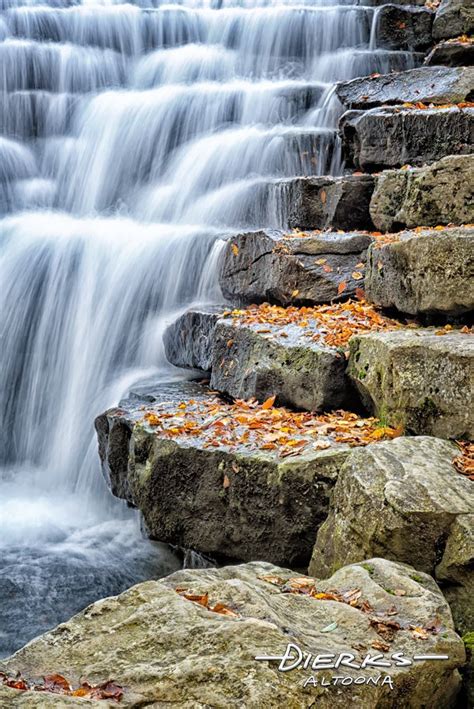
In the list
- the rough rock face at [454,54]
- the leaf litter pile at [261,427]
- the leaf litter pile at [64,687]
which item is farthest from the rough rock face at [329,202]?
the leaf litter pile at [64,687]

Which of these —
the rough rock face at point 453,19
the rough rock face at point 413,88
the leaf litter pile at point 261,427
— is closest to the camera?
the leaf litter pile at point 261,427

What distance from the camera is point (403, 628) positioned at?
2941mm

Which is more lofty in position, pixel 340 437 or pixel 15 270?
pixel 15 270

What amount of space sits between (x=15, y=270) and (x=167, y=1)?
10.4 metres

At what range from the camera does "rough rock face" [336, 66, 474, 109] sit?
31.6 feet

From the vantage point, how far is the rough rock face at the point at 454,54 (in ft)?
35.9

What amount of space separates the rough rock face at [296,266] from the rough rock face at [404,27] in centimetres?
714

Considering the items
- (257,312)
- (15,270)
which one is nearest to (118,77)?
(15,270)

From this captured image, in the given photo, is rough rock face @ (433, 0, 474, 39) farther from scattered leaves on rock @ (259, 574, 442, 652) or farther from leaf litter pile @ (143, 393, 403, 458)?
scattered leaves on rock @ (259, 574, 442, 652)

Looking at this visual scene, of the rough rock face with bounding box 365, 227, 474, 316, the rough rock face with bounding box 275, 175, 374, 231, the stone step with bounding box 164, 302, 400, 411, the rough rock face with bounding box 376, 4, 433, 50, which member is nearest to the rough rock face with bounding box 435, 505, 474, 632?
the rough rock face with bounding box 365, 227, 474, 316

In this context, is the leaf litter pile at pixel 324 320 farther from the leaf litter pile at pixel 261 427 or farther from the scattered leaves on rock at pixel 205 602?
the scattered leaves on rock at pixel 205 602

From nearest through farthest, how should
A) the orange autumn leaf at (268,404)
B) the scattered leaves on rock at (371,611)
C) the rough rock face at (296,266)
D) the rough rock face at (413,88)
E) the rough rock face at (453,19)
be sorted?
the scattered leaves on rock at (371,611)
the orange autumn leaf at (268,404)
the rough rock face at (296,266)
the rough rock face at (413,88)
the rough rock face at (453,19)

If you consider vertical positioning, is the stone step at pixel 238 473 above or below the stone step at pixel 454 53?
below

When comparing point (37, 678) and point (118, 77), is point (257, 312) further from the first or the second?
point (118, 77)
